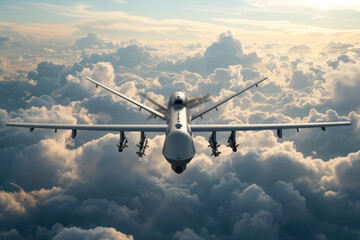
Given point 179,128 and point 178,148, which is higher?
point 179,128

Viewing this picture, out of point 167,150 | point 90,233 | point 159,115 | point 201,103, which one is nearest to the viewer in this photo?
point 167,150

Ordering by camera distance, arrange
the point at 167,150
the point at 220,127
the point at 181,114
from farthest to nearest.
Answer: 1. the point at 181,114
2. the point at 220,127
3. the point at 167,150

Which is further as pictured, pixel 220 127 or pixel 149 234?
pixel 149 234

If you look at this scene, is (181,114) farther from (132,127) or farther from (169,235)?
(169,235)

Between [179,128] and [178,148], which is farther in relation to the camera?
[179,128]

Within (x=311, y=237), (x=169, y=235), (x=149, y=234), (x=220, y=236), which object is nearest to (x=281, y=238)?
(x=311, y=237)

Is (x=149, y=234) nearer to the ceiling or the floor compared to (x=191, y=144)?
nearer to the floor

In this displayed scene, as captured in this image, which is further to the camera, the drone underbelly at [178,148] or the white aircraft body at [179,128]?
the white aircraft body at [179,128]

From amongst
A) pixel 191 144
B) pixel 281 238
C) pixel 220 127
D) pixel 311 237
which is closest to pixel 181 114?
pixel 220 127

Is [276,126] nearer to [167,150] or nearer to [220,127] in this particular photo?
[220,127]

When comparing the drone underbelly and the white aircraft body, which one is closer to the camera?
the drone underbelly

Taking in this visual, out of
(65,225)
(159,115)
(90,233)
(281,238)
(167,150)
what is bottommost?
(281,238)
